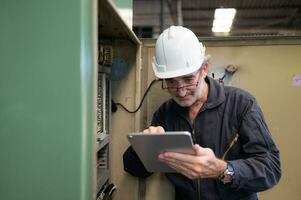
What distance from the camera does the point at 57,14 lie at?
2.40 feet

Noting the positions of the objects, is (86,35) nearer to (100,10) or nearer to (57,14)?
(57,14)

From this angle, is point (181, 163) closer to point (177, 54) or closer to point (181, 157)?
point (181, 157)

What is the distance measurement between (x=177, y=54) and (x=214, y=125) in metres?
0.32

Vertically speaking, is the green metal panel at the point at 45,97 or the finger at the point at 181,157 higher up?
the green metal panel at the point at 45,97

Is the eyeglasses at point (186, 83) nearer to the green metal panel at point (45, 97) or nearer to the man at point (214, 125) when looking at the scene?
the man at point (214, 125)

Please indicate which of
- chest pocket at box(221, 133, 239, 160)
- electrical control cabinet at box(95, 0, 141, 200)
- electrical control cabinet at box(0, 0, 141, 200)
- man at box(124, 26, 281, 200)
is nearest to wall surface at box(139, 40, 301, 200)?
electrical control cabinet at box(95, 0, 141, 200)

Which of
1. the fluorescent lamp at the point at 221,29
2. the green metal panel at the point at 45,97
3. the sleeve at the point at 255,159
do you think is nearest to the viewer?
the green metal panel at the point at 45,97

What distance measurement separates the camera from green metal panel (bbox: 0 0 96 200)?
0.73 meters

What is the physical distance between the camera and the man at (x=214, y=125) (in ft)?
3.47

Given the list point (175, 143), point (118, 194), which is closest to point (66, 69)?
point (175, 143)

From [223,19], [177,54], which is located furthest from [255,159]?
[223,19]

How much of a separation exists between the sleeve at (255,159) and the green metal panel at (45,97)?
561mm

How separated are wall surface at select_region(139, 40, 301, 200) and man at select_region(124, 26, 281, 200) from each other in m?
0.25

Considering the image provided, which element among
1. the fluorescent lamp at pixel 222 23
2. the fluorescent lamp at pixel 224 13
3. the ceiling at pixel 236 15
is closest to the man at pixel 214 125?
the ceiling at pixel 236 15
